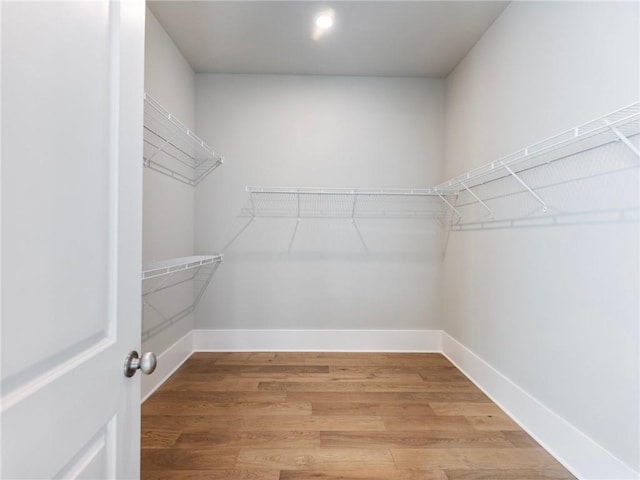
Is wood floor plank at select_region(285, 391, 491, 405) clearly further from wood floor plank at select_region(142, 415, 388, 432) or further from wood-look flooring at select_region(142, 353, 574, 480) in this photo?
wood floor plank at select_region(142, 415, 388, 432)

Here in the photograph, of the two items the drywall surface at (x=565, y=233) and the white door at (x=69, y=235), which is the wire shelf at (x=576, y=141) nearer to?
the drywall surface at (x=565, y=233)

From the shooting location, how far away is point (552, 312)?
1.57m

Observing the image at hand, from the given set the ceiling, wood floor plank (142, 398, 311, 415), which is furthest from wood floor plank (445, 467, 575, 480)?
the ceiling

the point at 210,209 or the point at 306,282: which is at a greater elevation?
the point at 210,209

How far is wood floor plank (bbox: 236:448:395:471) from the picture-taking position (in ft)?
4.74

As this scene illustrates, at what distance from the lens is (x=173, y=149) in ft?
7.72

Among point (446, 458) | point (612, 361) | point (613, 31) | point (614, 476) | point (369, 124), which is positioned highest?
point (369, 124)

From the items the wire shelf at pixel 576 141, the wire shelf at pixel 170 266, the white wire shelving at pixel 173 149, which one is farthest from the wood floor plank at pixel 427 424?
the white wire shelving at pixel 173 149

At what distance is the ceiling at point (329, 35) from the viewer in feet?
6.53

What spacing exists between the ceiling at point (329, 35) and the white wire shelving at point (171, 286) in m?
1.62

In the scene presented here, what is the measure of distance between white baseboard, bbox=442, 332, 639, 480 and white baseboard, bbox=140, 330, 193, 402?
2.17m

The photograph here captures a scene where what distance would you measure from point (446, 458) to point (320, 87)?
9.22 ft

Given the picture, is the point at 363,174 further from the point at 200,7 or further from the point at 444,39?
the point at 200,7

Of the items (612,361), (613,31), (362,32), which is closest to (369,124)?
(362,32)
